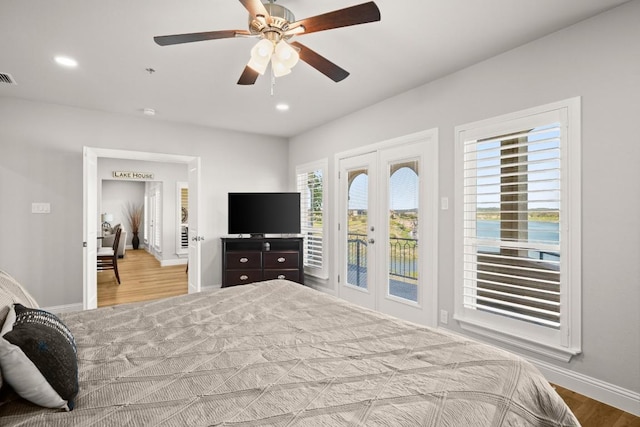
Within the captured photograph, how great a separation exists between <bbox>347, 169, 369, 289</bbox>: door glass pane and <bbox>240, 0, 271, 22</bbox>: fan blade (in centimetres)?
269

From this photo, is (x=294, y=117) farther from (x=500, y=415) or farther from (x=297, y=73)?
(x=500, y=415)

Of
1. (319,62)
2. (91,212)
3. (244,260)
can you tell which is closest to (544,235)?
(319,62)

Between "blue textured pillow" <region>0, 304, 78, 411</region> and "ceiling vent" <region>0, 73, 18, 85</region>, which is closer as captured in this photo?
"blue textured pillow" <region>0, 304, 78, 411</region>

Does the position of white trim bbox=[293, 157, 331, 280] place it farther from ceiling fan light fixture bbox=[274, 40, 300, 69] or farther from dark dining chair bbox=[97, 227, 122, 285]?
dark dining chair bbox=[97, 227, 122, 285]

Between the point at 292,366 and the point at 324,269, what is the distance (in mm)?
3698

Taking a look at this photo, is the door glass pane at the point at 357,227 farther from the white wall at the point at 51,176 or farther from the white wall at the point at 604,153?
the white wall at the point at 51,176

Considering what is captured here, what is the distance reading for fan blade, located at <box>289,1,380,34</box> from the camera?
5.28 feet

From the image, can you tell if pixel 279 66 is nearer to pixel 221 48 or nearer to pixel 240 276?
pixel 221 48

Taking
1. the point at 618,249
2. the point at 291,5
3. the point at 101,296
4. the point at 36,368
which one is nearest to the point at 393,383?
the point at 36,368

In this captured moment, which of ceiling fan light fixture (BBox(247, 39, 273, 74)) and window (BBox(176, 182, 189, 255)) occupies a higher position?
ceiling fan light fixture (BBox(247, 39, 273, 74))

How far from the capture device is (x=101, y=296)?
512 centimetres

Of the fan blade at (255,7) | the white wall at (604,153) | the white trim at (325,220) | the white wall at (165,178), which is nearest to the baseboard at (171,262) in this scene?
the white wall at (165,178)

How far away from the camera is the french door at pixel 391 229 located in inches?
135

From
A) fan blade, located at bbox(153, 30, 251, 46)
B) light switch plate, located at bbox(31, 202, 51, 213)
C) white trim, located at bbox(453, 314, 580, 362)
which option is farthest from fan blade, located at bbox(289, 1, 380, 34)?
light switch plate, located at bbox(31, 202, 51, 213)
